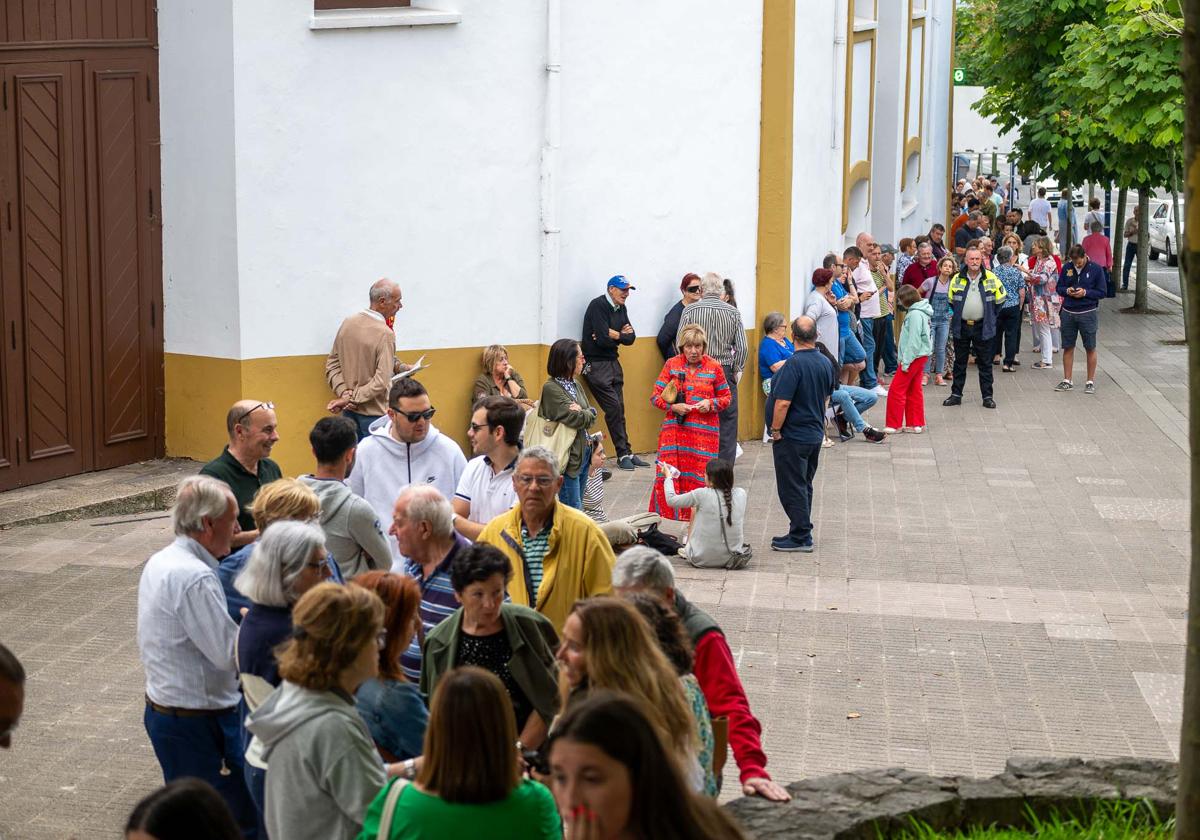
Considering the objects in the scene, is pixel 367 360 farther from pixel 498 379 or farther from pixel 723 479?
pixel 723 479

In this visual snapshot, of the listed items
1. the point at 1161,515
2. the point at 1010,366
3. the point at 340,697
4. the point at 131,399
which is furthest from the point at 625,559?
the point at 1010,366

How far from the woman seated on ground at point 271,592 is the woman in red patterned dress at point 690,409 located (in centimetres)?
728

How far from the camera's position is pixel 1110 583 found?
11.2 m

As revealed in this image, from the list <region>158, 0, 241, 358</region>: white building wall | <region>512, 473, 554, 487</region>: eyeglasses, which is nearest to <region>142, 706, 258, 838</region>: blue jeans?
<region>512, 473, 554, 487</region>: eyeglasses

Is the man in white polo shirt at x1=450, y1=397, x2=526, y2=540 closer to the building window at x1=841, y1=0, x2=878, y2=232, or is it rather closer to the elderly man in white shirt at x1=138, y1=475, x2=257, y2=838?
the elderly man in white shirt at x1=138, y1=475, x2=257, y2=838

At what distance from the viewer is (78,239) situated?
12320mm

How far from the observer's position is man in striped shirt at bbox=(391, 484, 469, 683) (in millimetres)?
6203

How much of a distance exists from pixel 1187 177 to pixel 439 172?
9922mm

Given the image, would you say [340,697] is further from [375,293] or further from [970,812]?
[375,293]

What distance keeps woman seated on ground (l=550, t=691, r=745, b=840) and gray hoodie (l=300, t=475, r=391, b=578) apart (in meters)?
3.59

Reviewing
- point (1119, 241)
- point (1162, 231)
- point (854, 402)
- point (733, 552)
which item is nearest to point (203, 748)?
point (733, 552)

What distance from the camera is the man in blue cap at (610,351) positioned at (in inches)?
577

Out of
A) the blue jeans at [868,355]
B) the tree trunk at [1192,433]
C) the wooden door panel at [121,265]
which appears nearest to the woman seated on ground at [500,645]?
the tree trunk at [1192,433]

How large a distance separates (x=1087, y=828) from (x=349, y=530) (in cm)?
333
